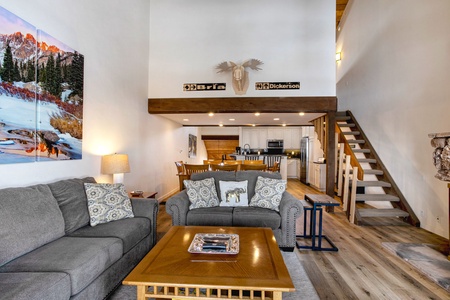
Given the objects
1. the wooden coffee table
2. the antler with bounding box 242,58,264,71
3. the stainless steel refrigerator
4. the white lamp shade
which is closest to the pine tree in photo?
the white lamp shade

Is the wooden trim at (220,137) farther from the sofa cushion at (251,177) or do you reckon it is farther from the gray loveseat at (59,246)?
the gray loveseat at (59,246)

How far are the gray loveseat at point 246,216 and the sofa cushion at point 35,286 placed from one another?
1576 millimetres

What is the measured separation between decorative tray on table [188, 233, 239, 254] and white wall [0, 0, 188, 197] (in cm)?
170

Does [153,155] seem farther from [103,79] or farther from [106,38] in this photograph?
[106,38]

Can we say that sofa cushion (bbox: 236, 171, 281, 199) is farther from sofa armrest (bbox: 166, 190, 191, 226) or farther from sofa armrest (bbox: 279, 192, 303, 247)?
sofa armrest (bbox: 166, 190, 191, 226)

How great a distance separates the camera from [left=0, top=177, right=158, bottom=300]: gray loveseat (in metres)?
1.39

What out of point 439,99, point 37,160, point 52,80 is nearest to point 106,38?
point 52,80

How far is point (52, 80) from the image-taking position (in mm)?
2432

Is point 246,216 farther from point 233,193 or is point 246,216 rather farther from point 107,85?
point 107,85

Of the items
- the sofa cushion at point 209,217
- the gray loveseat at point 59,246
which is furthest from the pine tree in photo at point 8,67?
the sofa cushion at point 209,217

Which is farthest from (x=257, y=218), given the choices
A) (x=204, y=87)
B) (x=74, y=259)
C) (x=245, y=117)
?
(x=245, y=117)

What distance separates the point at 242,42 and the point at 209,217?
3762mm

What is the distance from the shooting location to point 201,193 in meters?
3.22

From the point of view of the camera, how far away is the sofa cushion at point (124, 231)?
2.13m
